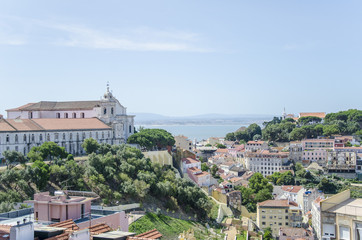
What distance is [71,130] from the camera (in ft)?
142

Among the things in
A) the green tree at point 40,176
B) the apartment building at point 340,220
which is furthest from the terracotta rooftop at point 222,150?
the apartment building at point 340,220

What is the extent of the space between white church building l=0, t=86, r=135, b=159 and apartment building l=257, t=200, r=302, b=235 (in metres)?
17.4

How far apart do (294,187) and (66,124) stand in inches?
1030

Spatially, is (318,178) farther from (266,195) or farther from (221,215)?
(221,215)

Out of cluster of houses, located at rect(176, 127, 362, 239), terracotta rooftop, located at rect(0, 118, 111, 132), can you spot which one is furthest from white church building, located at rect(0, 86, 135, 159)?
cluster of houses, located at rect(176, 127, 362, 239)

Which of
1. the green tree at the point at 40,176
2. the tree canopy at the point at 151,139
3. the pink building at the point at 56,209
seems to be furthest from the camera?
the tree canopy at the point at 151,139

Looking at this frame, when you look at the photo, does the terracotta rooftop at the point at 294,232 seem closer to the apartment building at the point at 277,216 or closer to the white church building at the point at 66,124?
the apartment building at the point at 277,216

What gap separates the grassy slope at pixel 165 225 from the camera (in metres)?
27.3

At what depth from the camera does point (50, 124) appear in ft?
141

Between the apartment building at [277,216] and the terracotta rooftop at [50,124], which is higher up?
the terracotta rooftop at [50,124]

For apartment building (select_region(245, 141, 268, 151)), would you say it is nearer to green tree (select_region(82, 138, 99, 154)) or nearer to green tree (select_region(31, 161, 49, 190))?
green tree (select_region(82, 138, 99, 154))

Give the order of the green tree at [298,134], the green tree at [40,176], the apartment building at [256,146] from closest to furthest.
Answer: the green tree at [40,176], the apartment building at [256,146], the green tree at [298,134]

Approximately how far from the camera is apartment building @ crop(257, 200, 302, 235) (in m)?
39.6

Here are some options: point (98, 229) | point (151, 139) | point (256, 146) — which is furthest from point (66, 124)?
point (256, 146)
